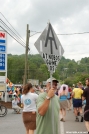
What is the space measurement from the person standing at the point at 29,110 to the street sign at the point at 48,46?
6.54ft

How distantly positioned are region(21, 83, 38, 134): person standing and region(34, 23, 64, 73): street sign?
1.99 meters

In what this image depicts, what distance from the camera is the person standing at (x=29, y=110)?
7714 mm

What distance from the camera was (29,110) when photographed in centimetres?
783

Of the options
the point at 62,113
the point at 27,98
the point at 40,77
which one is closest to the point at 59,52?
the point at 27,98

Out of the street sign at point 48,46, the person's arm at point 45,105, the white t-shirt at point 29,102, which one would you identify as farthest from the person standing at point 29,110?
the person's arm at point 45,105

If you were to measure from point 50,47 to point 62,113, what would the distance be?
7.67 m

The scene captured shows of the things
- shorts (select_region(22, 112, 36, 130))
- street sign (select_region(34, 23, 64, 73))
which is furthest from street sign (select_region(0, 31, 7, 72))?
street sign (select_region(34, 23, 64, 73))

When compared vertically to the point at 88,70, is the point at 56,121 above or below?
below

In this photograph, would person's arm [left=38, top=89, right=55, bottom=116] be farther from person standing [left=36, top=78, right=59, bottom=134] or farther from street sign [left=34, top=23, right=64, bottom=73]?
street sign [left=34, top=23, right=64, bottom=73]

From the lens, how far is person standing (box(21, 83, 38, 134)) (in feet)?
25.3

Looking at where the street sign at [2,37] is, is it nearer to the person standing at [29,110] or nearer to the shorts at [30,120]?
the person standing at [29,110]

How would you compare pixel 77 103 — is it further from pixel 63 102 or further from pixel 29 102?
pixel 29 102

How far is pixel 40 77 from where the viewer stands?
363ft

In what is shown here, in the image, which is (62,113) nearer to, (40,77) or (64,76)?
(40,77)
